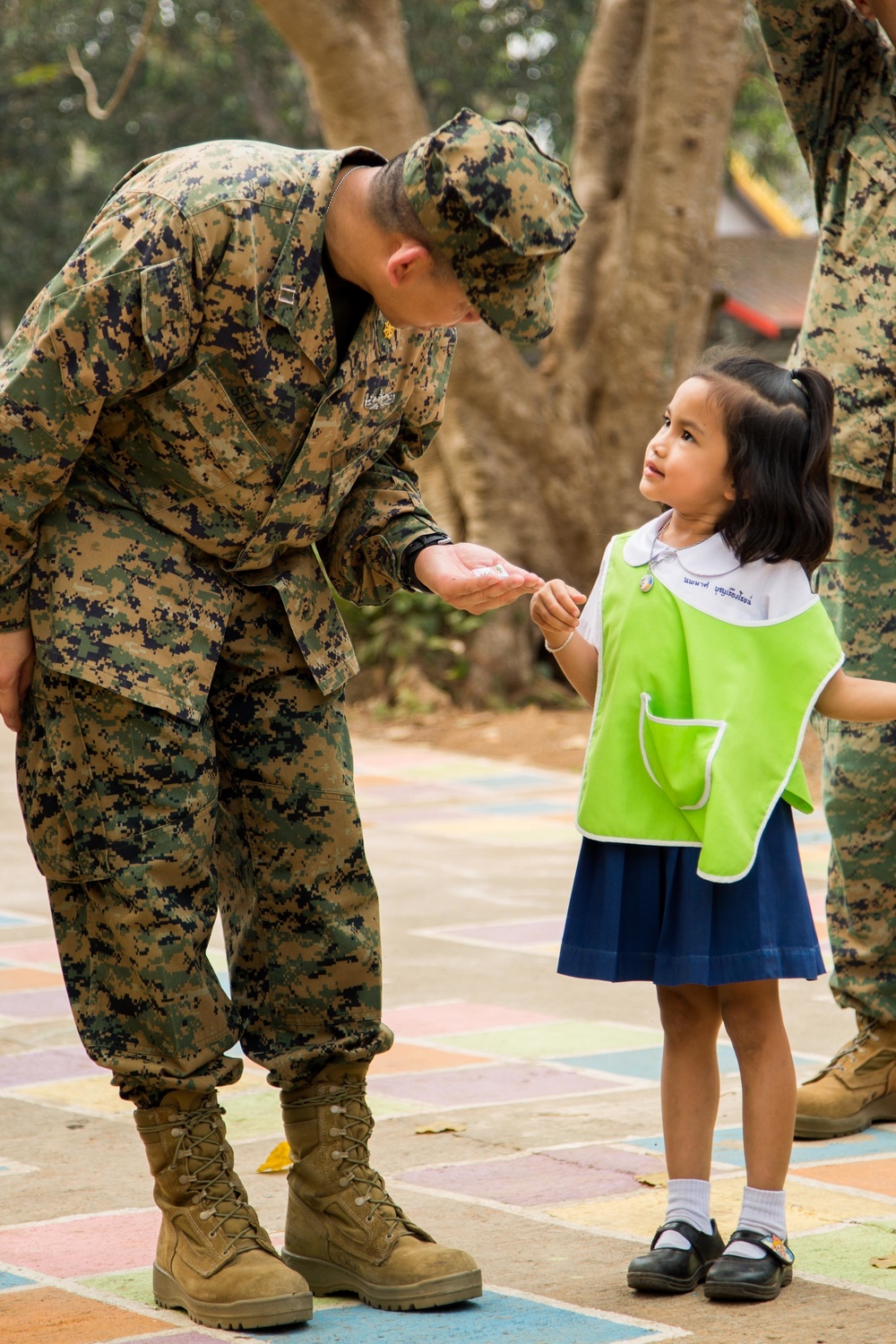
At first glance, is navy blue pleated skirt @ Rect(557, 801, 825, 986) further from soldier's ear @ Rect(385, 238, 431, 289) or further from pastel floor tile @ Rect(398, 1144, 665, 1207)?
soldier's ear @ Rect(385, 238, 431, 289)

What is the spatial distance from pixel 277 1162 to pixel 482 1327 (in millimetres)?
841

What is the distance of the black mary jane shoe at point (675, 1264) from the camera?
2.59 meters

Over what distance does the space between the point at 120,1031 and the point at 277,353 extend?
3.37ft

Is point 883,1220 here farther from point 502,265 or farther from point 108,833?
point 502,265

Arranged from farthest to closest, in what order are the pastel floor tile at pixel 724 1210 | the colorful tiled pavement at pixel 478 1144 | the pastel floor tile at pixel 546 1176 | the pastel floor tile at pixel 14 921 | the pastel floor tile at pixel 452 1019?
the pastel floor tile at pixel 14 921
the pastel floor tile at pixel 452 1019
the pastel floor tile at pixel 546 1176
the pastel floor tile at pixel 724 1210
the colorful tiled pavement at pixel 478 1144

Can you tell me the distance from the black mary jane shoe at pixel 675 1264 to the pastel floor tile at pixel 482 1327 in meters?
0.12

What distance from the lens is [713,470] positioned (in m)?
2.76

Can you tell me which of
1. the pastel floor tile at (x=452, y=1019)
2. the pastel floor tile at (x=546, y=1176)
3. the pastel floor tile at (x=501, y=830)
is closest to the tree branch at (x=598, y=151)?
the pastel floor tile at (x=501, y=830)

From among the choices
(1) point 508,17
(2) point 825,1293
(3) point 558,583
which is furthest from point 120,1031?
(1) point 508,17

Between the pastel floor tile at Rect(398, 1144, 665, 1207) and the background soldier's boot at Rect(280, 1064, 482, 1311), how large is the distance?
16.6 inches

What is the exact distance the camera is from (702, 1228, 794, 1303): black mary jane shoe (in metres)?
2.57

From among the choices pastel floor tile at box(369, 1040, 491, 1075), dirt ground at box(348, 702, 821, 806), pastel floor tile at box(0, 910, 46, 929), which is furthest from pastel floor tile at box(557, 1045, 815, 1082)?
dirt ground at box(348, 702, 821, 806)

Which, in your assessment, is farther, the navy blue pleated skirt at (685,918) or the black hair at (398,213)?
the navy blue pleated skirt at (685,918)

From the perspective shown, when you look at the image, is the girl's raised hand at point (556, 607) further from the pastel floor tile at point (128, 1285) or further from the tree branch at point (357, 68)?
the tree branch at point (357, 68)
